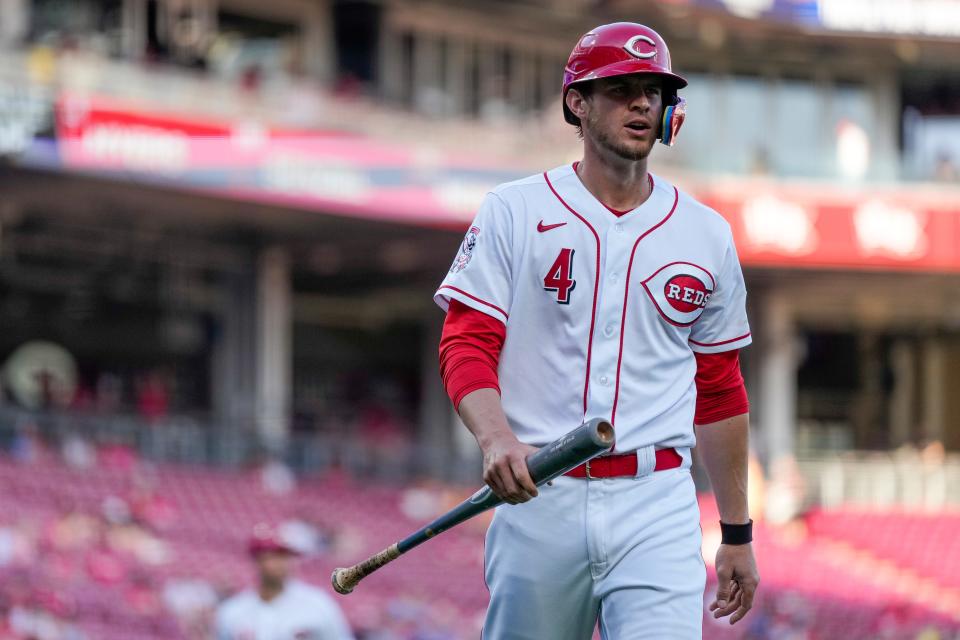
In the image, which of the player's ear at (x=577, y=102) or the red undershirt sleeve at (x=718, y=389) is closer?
the player's ear at (x=577, y=102)

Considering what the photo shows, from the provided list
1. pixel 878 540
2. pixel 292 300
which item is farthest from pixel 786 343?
pixel 292 300

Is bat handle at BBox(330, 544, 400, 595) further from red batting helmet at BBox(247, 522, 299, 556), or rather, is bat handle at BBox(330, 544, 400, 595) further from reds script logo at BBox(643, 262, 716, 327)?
red batting helmet at BBox(247, 522, 299, 556)

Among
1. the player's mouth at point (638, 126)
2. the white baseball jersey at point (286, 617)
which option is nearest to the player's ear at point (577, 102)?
the player's mouth at point (638, 126)

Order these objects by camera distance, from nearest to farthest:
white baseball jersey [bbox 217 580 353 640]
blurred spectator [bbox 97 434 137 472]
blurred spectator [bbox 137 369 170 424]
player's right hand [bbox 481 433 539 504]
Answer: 1. player's right hand [bbox 481 433 539 504]
2. white baseball jersey [bbox 217 580 353 640]
3. blurred spectator [bbox 97 434 137 472]
4. blurred spectator [bbox 137 369 170 424]

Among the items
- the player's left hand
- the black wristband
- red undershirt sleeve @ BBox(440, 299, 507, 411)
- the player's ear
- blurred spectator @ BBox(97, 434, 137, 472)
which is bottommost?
blurred spectator @ BBox(97, 434, 137, 472)

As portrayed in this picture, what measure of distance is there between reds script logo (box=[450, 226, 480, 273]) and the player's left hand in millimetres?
904

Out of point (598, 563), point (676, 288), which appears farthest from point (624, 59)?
point (598, 563)

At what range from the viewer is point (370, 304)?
27.5 metres

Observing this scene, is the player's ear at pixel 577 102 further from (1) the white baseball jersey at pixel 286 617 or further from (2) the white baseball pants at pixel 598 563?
(1) the white baseball jersey at pixel 286 617

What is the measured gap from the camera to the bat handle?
3.86 metres

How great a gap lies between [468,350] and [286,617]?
3.96m

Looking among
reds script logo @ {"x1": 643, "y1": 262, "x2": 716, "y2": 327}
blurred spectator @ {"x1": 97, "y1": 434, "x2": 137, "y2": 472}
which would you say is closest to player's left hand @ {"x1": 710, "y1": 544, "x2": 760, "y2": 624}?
reds script logo @ {"x1": 643, "y1": 262, "x2": 716, "y2": 327}

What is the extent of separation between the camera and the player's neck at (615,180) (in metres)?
3.95

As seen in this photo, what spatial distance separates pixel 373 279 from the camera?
86.5ft
